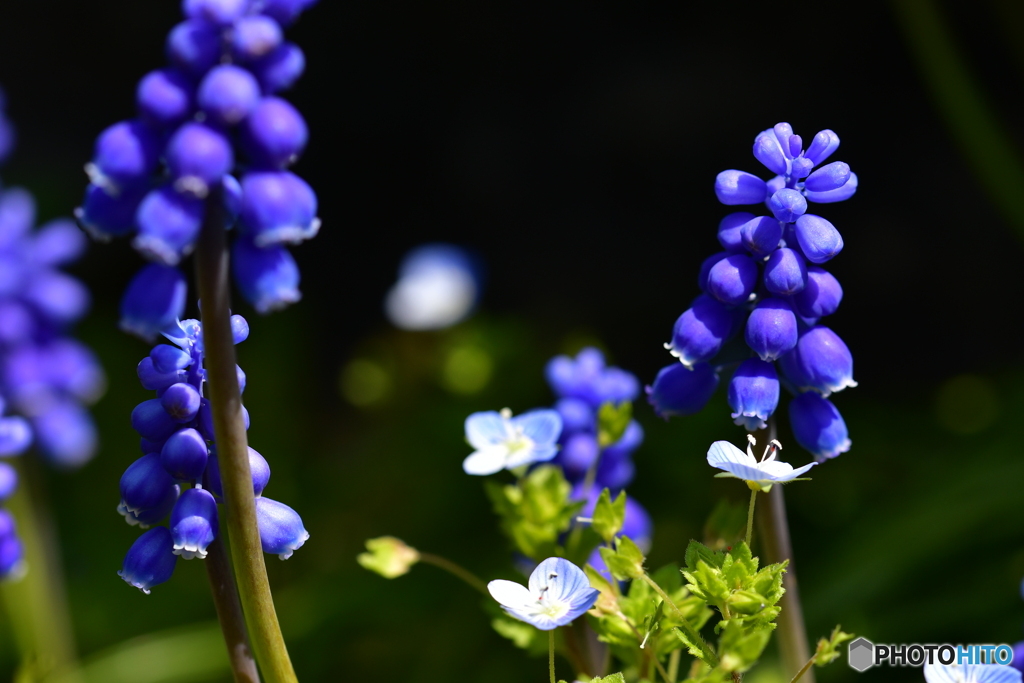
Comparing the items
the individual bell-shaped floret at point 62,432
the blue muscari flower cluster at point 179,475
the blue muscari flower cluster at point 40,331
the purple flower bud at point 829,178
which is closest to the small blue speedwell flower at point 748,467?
the purple flower bud at point 829,178

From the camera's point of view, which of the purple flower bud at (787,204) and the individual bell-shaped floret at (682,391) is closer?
the purple flower bud at (787,204)

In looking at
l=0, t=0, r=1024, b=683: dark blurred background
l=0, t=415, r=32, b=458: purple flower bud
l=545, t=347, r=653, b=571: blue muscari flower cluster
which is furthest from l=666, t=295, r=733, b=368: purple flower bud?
l=0, t=0, r=1024, b=683: dark blurred background

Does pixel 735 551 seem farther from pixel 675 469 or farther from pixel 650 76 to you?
pixel 650 76

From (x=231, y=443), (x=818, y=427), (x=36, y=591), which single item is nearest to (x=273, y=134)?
(x=231, y=443)

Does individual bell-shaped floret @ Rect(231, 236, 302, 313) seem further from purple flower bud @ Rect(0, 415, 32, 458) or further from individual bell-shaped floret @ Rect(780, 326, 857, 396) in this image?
purple flower bud @ Rect(0, 415, 32, 458)

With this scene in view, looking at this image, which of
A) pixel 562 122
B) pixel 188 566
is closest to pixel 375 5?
pixel 562 122

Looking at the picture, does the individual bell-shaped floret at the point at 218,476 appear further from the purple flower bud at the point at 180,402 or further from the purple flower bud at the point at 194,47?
the purple flower bud at the point at 194,47
